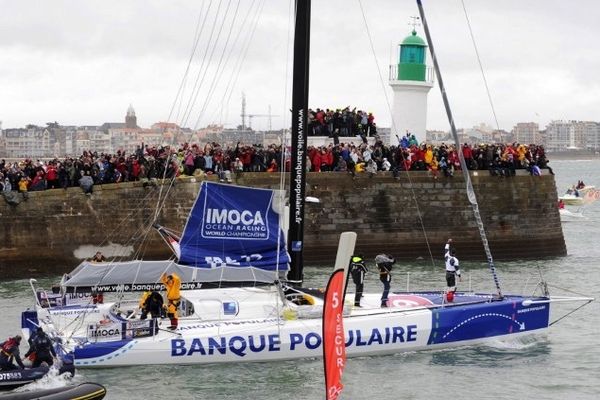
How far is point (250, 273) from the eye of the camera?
20516 millimetres

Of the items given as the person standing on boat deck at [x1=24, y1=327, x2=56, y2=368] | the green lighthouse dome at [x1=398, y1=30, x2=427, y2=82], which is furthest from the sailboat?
the green lighthouse dome at [x1=398, y1=30, x2=427, y2=82]

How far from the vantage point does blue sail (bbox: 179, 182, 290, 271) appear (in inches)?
796

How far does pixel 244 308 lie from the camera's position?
20.7 m

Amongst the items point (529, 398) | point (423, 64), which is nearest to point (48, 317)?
point (529, 398)

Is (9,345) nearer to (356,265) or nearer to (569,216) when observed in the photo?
(356,265)

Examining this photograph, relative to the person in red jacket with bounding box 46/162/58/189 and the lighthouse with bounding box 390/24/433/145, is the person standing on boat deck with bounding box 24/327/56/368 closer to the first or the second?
the person in red jacket with bounding box 46/162/58/189

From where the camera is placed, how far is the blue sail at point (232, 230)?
66.3 ft

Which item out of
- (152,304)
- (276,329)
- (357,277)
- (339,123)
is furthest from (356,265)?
(339,123)

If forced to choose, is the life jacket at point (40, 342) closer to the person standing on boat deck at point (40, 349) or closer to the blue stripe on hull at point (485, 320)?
the person standing on boat deck at point (40, 349)

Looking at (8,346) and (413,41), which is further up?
(413,41)

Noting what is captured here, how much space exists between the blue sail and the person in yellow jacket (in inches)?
18.7

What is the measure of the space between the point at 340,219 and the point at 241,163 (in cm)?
334

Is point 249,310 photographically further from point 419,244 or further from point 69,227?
point 419,244

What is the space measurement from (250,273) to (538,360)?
5462 millimetres
